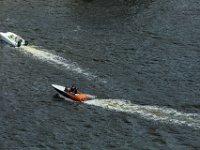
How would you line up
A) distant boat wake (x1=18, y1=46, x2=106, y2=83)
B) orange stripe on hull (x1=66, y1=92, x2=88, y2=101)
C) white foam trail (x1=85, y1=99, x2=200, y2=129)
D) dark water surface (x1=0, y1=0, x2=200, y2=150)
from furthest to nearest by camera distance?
distant boat wake (x1=18, y1=46, x2=106, y2=83), orange stripe on hull (x1=66, y1=92, x2=88, y2=101), white foam trail (x1=85, y1=99, x2=200, y2=129), dark water surface (x1=0, y1=0, x2=200, y2=150)

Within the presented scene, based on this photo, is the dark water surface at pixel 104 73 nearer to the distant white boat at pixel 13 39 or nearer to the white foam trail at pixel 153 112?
the white foam trail at pixel 153 112

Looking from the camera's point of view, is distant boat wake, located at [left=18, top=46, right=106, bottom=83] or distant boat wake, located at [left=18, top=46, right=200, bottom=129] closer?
distant boat wake, located at [left=18, top=46, right=200, bottom=129]

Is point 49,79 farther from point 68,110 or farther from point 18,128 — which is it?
point 18,128

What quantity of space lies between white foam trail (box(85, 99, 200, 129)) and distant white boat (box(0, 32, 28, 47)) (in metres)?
26.5

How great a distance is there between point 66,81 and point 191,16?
40.2 metres

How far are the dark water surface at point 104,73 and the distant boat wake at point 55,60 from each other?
17cm

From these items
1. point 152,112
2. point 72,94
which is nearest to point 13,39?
point 72,94

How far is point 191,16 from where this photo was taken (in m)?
108

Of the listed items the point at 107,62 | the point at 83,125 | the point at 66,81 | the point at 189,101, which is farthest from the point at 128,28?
the point at 83,125

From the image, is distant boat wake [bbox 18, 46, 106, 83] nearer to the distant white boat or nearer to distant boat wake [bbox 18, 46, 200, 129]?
the distant white boat

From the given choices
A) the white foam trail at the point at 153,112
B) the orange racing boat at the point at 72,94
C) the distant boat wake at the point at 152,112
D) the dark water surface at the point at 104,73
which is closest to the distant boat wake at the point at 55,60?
the dark water surface at the point at 104,73

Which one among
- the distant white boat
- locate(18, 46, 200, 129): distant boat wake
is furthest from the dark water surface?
the distant white boat

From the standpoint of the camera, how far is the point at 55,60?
86.3 m

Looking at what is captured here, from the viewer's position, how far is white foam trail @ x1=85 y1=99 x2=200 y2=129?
64.6 meters
